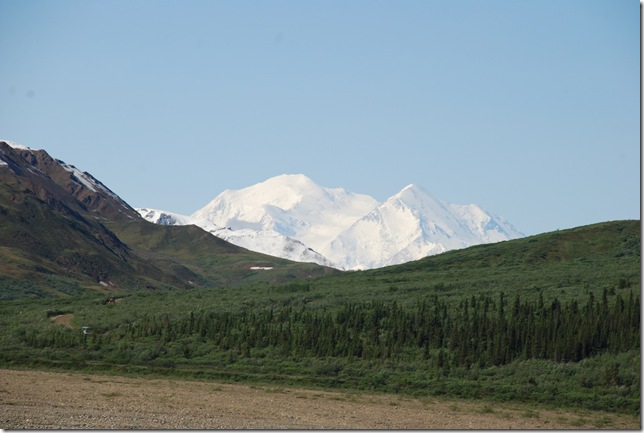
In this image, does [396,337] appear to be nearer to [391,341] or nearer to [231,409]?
[391,341]

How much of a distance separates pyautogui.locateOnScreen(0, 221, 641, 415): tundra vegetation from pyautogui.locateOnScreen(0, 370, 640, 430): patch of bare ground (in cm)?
510

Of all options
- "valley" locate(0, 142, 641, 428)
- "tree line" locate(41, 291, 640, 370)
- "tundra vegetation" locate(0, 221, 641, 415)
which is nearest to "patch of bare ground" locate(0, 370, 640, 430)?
"valley" locate(0, 142, 641, 428)

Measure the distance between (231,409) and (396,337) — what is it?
107 ft

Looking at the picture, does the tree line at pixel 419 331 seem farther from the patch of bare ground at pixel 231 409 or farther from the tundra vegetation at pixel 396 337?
the patch of bare ground at pixel 231 409

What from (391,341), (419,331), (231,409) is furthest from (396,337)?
(231,409)

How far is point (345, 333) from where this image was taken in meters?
84.6

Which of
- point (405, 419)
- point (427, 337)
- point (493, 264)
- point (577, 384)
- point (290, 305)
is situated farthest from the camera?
point (493, 264)

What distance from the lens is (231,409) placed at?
170ft

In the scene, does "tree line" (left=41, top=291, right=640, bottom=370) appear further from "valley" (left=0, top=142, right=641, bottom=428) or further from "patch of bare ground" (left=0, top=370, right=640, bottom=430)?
"patch of bare ground" (left=0, top=370, right=640, bottom=430)

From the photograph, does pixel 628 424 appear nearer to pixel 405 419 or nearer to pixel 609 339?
pixel 405 419

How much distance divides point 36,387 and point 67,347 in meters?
26.6

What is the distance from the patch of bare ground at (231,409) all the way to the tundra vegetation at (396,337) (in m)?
5.10

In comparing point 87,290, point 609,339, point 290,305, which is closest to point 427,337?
point 609,339

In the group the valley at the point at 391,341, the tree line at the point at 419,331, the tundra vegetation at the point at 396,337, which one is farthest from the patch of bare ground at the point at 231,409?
the tree line at the point at 419,331
